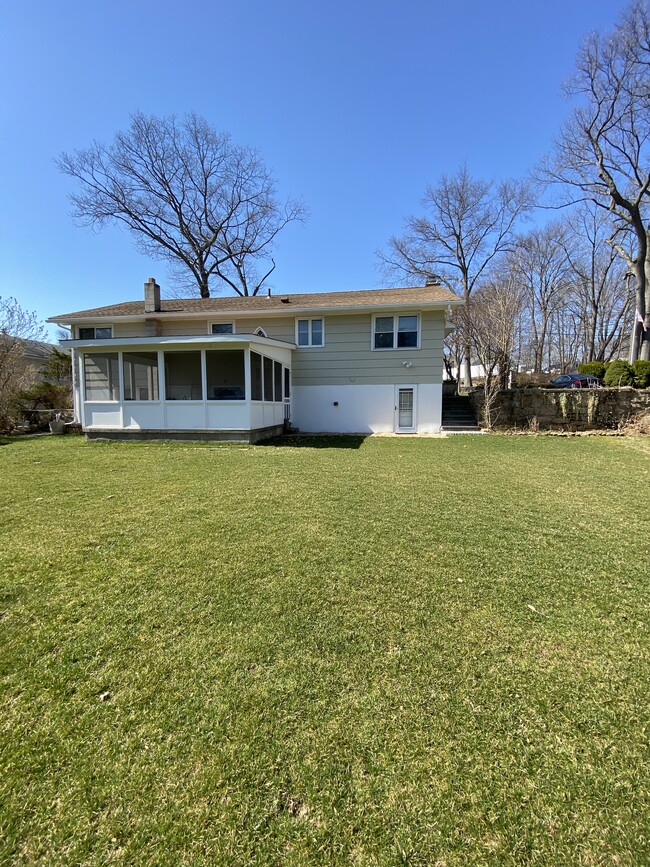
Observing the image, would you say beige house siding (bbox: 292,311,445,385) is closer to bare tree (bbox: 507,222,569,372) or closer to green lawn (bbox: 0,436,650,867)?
green lawn (bbox: 0,436,650,867)

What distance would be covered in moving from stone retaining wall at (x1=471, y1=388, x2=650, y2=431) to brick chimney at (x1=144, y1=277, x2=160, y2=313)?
12.5 m

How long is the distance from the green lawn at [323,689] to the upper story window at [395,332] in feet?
30.3

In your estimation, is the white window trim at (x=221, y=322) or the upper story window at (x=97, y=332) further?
the upper story window at (x=97, y=332)

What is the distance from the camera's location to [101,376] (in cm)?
1085

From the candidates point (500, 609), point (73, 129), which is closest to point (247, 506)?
point (500, 609)

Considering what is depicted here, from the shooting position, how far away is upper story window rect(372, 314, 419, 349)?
500 inches

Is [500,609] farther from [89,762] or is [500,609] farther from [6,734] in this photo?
[6,734]

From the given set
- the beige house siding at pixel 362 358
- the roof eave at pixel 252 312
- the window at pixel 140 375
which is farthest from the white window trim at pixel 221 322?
the window at pixel 140 375

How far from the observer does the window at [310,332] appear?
1330 centimetres

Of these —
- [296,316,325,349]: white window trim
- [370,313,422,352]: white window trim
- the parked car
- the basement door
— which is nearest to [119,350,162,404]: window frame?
[296,316,325,349]: white window trim

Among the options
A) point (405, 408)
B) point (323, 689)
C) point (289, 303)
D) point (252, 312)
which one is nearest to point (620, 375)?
point (405, 408)

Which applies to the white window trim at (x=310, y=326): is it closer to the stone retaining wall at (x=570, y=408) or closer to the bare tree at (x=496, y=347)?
the bare tree at (x=496, y=347)

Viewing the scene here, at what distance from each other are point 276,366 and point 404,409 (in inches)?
179

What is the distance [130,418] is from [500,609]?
10331mm
